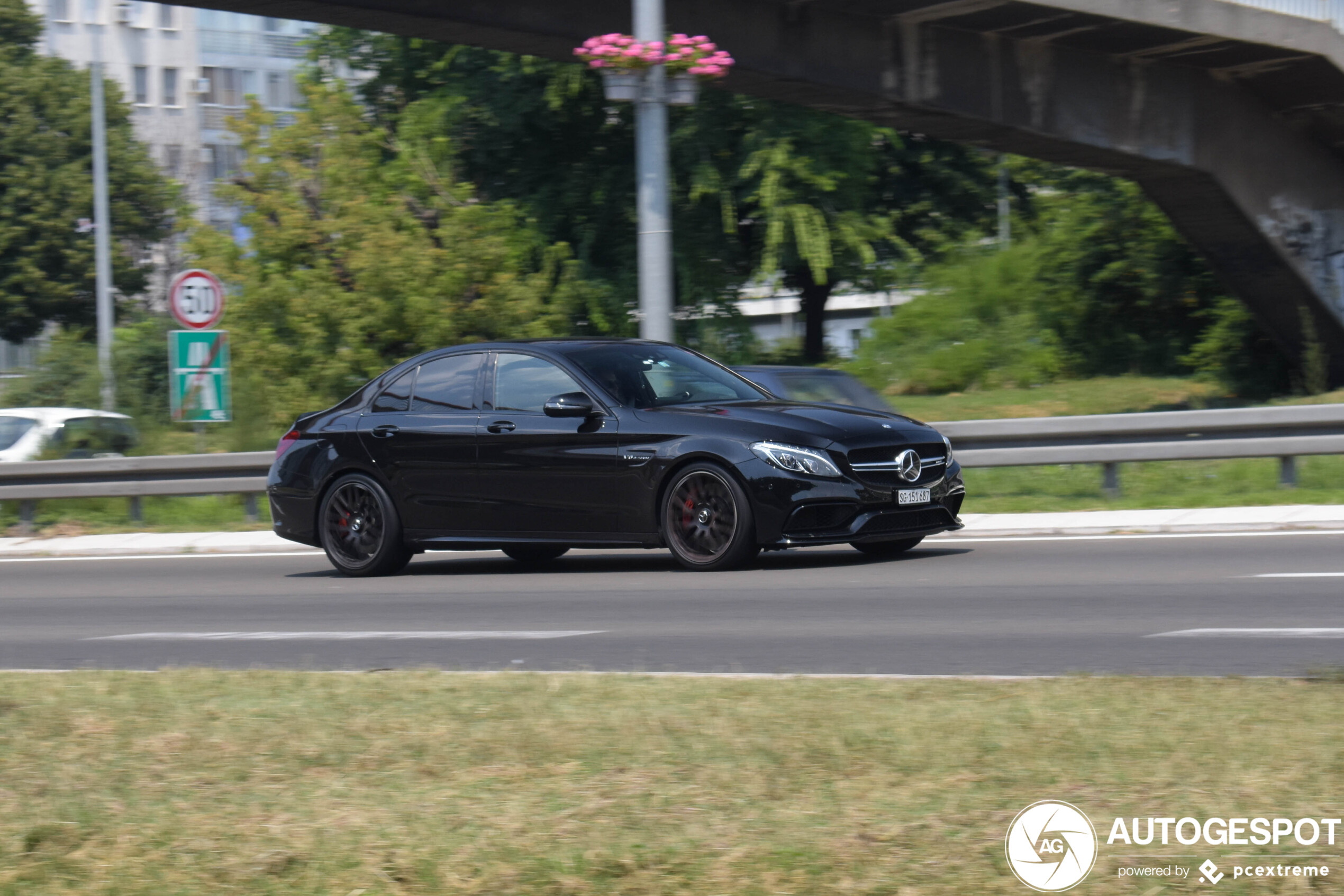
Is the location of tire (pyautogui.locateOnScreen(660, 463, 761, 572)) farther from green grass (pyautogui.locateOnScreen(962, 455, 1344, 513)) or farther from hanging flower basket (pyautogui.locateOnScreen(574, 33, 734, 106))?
hanging flower basket (pyautogui.locateOnScreen(574, 33, 734, 106))

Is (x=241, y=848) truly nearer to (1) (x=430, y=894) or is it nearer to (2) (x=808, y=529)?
(1) (x=430, y=894)

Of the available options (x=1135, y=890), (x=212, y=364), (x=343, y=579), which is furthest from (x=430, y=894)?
(x=212, y=364)

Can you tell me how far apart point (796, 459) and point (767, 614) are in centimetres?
175

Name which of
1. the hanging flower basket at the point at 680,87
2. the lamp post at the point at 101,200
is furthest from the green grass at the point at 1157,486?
the lamp post at the point at 101,200

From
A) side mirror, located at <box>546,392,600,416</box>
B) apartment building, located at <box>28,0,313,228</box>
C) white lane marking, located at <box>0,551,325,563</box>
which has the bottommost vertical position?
white lane marking, located at <box>0,551,325,563</box>

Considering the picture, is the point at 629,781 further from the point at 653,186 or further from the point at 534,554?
the point at 653,186

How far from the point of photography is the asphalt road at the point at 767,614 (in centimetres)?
742

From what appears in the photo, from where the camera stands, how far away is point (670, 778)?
4680 mm

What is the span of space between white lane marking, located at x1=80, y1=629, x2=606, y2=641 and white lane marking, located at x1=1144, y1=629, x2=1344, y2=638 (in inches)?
107

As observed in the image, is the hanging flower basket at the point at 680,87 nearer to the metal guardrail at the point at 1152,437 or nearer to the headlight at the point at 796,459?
the metal guardrail at the point at 1152,437

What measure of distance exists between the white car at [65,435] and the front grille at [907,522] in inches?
487

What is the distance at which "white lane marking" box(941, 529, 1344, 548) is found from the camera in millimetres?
12523

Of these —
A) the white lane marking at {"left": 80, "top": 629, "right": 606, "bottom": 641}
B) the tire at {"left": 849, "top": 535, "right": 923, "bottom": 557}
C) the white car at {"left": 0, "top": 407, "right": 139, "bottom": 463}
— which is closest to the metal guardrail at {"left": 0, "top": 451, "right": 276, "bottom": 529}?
the white car at {"left": 0, "top": 407, "right": 139, "bottom": 463}

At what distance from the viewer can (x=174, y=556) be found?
15625mm
